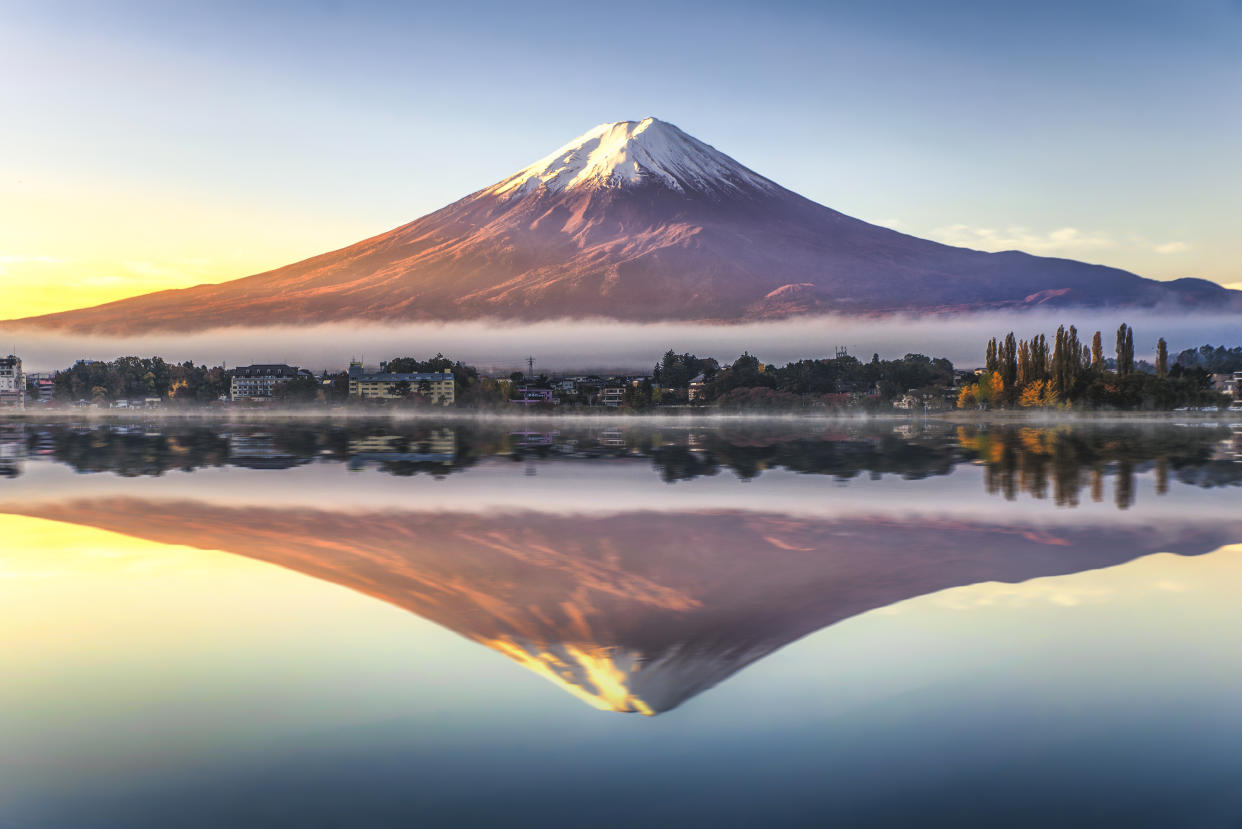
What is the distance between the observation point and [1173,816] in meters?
5.86

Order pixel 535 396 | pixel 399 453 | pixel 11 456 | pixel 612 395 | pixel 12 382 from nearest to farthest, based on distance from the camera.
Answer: pixel 11 456, pixel 399 453, pixel 612 395, pixel 535 396, pixel 12 382

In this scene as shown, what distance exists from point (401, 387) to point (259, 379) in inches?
1438

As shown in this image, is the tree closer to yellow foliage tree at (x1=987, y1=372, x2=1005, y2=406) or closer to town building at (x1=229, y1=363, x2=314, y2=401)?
yellow foliage tree at (x1=987, y1=372, x2=1005, y2=406)

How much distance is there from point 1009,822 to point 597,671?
152 inches

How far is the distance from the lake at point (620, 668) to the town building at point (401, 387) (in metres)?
136

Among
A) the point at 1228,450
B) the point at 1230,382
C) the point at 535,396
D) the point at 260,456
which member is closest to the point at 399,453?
the point at 260,456

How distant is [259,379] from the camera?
17700 centimetres

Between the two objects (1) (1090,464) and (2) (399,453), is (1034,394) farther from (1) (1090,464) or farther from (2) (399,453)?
(2) (399,453)

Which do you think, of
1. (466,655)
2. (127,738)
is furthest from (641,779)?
(127,738)

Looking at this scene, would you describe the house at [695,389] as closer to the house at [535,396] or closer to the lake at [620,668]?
the house at [535,396]

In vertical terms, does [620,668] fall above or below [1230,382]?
above

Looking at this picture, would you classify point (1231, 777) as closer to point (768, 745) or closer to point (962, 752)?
point (962, 752)

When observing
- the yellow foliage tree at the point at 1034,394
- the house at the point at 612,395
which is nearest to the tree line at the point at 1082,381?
the yellow foliage tree at the point at 1034,394

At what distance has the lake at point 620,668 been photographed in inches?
240
